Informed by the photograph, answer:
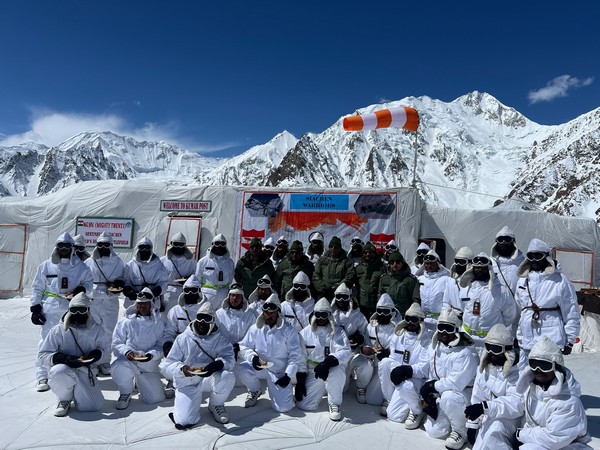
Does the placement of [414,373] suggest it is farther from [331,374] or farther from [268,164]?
[268,164]

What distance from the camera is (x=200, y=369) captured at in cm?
455

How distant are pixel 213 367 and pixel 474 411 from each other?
260 cm

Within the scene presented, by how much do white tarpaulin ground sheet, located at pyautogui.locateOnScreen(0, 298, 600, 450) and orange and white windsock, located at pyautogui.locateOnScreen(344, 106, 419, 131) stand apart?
8236mm

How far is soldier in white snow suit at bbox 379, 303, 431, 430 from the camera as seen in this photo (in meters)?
4.55

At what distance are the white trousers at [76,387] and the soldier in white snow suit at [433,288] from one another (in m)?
3.99

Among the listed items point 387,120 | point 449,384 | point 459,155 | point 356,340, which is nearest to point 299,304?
point 356,340

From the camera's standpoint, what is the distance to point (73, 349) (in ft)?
16.0

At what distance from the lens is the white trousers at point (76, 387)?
460cm

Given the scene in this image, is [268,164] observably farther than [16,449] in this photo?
Yes

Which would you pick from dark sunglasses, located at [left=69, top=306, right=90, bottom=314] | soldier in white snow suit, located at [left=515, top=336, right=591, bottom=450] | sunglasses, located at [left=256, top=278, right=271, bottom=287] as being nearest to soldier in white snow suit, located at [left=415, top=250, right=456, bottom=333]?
soldier in white snow suit, located at [left=515, top=336, right=591, bottom=450]

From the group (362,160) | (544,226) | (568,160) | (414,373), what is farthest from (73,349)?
(362,160)

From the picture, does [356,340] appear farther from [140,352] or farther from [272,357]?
[140,352]

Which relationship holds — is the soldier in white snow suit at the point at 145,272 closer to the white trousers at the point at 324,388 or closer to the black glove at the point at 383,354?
the white trousers at the point at 324,388

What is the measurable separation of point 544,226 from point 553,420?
797cm
